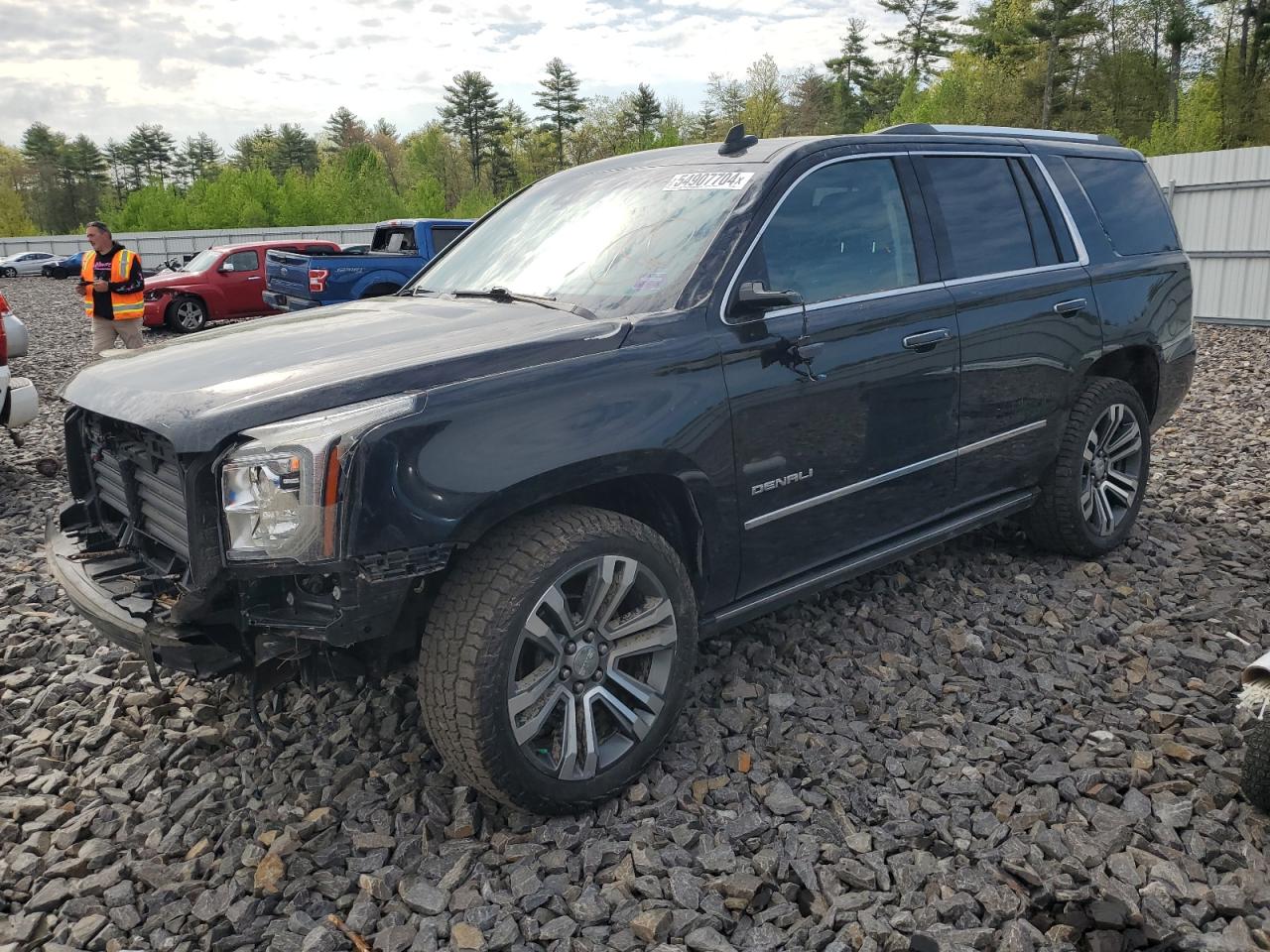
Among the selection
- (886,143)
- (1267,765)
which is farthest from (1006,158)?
(1267,765)

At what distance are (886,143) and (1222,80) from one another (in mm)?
50990

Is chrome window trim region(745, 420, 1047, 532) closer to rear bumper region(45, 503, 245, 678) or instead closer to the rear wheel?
rear bumper region(45, 503, 245, 678)

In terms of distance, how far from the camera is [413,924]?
2559 millimetres

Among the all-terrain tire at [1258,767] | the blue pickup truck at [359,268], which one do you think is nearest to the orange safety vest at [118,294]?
the blue pickup truck at [359,268]

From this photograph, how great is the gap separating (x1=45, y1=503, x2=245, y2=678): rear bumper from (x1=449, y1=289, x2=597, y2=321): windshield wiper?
147 centimetres

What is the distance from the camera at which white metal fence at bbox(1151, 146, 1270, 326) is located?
1381cm

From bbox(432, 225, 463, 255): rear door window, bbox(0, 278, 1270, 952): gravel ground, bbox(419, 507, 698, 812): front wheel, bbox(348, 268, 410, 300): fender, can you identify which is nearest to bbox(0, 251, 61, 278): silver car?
bbox(432, 225, 463, 255): rear door window

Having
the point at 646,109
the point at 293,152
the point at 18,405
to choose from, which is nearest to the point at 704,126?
the point at 646,109

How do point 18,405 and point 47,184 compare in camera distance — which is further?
point 47,184

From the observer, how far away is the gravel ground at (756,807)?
8.35 ft

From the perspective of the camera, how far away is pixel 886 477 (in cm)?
367

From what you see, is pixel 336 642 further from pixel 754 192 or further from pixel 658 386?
pixel 754 192

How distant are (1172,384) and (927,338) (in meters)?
2.16

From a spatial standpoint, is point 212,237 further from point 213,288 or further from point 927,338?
point 927,338
